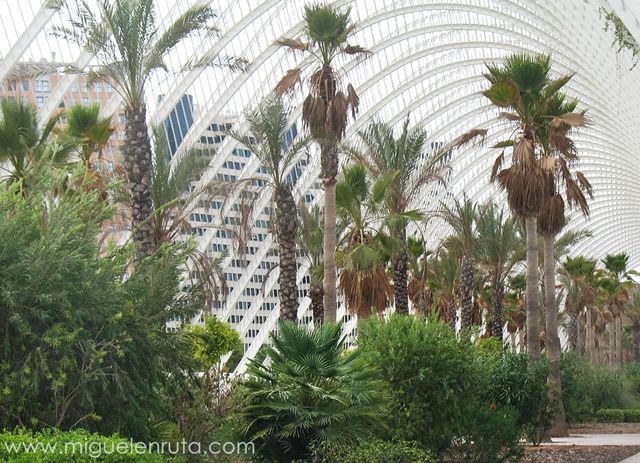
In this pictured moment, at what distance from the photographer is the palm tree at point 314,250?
99.6ft

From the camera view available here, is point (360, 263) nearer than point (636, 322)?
Yes

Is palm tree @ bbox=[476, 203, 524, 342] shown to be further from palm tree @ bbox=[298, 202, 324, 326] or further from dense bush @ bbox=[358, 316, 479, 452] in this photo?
dense bush @ bbox=[358, 316, 479, 452]

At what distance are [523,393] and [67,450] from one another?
46.8 feet

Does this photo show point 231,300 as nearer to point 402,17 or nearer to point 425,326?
point 402,17

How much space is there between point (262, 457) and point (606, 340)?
96.6m

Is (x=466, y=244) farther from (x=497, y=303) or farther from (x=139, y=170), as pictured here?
(x=139, y=170)

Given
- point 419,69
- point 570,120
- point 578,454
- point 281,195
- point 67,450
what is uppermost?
point 419,69

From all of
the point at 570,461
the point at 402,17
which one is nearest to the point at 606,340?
the point at 402,17

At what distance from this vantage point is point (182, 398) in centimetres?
1484

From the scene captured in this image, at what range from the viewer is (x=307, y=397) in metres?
14.8

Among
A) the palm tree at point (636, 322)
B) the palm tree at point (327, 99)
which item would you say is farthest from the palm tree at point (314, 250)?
the palm tree at point (636, 322)

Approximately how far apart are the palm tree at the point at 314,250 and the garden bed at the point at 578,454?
7.95m

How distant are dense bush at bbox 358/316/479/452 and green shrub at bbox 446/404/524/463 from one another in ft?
2.11

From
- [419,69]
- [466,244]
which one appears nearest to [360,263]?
[466,244]
